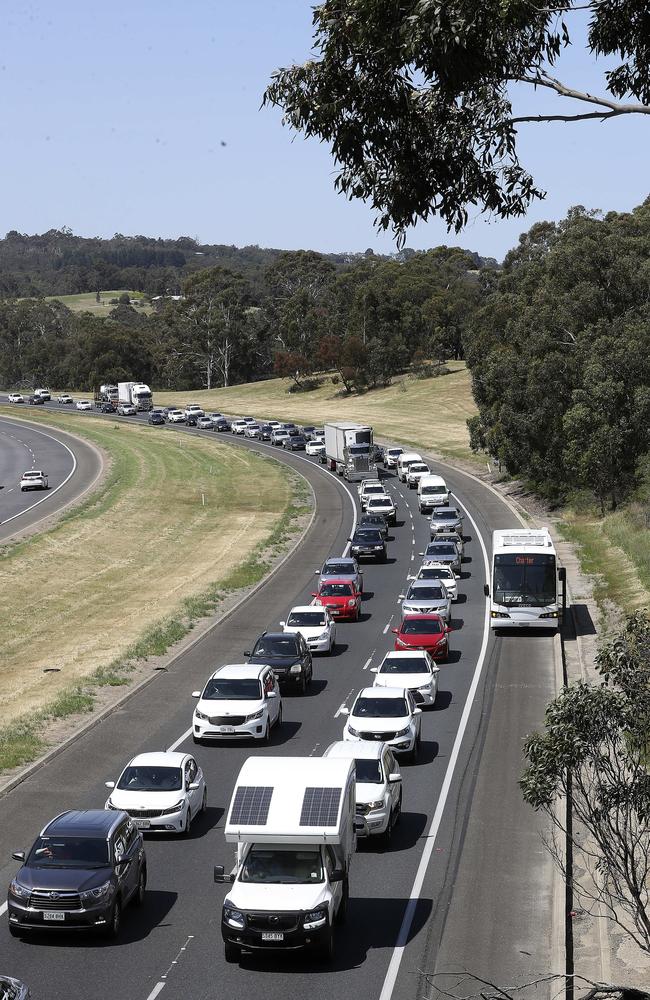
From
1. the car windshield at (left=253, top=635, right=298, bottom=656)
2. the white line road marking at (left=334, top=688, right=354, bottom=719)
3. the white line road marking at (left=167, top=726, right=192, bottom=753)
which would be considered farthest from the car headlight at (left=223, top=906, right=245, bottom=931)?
the car windshield at (left=253, top=635, right=298, bottom=656)

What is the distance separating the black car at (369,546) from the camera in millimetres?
61562

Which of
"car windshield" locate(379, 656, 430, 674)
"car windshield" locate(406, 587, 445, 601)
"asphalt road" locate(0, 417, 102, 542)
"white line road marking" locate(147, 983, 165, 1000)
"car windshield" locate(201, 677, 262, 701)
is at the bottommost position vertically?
"asphalt road" locate(0, 417, 102, 542)

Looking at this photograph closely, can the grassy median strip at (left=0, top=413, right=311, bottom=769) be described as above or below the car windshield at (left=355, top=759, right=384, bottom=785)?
below

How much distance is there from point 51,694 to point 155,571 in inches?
1020

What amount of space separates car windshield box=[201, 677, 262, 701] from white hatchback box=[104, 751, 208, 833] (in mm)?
6441

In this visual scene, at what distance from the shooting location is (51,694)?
128ft

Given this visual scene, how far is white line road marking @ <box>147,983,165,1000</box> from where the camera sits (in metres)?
16.7

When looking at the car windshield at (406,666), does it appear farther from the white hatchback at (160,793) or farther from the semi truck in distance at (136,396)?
the semi truck in distance at (136,396)

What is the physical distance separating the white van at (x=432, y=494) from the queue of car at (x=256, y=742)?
1658 cm

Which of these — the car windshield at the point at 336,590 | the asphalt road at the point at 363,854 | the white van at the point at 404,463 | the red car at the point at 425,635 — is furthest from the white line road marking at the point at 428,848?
the white van at the point at 404,463

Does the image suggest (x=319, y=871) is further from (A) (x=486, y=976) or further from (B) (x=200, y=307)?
(B) (x=200, y=307)

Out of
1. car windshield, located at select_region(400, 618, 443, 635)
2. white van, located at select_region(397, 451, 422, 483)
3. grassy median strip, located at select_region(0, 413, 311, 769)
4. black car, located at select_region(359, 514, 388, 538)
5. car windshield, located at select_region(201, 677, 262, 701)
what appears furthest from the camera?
white van, located at select_region(397, 451, 422, 483)

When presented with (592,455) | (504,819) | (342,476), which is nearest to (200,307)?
(342,476)

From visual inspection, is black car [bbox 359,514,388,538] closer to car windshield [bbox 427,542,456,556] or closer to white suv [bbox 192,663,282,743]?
car windshield [bbox 427,542,456,556]
